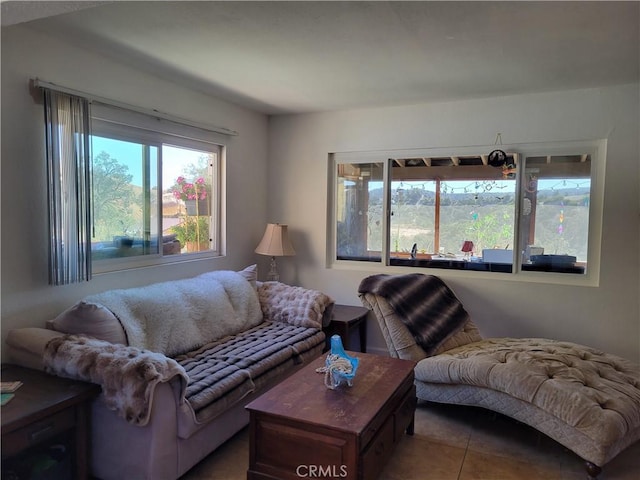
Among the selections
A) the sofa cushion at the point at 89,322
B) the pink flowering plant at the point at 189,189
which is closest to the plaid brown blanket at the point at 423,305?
the pink flowering plant at the point at 189,189

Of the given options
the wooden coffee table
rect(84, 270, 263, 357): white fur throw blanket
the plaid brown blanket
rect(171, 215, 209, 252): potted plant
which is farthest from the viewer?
rect(171, 215, 209, 252): potted plant

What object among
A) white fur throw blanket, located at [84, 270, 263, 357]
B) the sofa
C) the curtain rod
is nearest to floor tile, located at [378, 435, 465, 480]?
the sofa

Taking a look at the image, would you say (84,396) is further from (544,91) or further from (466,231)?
(544,91)

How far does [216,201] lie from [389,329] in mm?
1887

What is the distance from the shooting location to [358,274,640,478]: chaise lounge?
7.38ft

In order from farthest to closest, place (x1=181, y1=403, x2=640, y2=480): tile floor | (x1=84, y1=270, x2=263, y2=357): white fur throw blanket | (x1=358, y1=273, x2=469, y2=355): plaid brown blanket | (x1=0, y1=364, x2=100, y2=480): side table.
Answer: (x1=358, y1=273, x2=469, y2=355): plaid brown blanket < (x1=84, y1=270, x2=263, y2=357): white fur throw blanket < (x1=181, y1=403, x2=640, y2=480): tile floor < (x1=0, y1=364, x2=100, y2=480): side table

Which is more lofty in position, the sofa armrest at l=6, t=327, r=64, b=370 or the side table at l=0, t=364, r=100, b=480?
A: the sofa armrest at l=6, t=327, r=64, b=370

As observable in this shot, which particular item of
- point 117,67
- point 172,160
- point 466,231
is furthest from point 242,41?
point 466,231

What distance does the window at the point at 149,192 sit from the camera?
291 cm

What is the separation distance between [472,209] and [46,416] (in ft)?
11.0

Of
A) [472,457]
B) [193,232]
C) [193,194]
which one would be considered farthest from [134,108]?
[472,457]

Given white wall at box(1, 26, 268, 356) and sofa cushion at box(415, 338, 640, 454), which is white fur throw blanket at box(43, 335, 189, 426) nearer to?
white wall at box(1, 26, 268, 356)

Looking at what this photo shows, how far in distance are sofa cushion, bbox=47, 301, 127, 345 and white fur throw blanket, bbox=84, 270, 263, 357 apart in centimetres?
9

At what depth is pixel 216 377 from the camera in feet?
8.00
